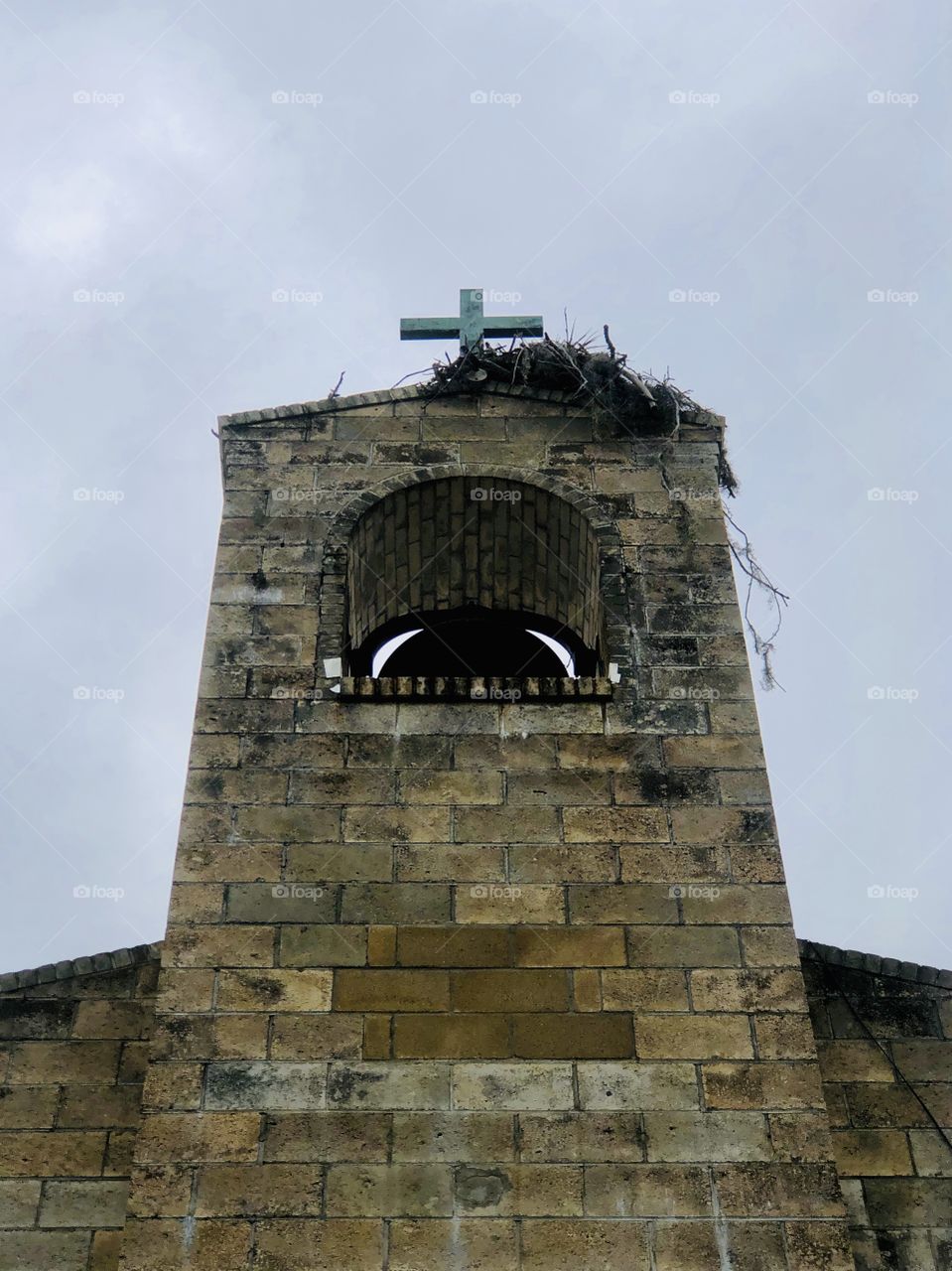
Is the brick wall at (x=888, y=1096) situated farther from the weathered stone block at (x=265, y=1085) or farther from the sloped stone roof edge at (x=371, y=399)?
the sloped stone roof edge at (x=371, y=399)

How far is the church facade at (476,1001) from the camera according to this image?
664cm

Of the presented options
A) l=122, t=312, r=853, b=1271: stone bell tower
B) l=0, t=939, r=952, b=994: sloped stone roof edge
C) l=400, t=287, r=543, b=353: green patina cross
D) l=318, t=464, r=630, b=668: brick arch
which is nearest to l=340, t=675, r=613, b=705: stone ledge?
l=122, t=312, r=853, b=1271: stone bell tower

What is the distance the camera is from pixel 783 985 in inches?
291

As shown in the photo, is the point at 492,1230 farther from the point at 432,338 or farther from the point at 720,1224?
the point at 432,338

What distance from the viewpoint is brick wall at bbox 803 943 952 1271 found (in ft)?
23.8

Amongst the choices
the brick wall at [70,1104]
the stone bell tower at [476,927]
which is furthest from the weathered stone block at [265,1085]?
the brick wall at [70,1104]

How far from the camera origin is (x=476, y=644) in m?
10.6

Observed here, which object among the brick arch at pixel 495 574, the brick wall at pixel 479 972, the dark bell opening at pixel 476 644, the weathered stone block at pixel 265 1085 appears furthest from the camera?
the dark bell opening at pixel 476 644

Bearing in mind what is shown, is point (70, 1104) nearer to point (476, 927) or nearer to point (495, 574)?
point (476, 927)

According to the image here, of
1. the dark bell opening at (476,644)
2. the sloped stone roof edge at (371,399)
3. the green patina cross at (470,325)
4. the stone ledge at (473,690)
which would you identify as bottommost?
the stone ledge at (473,690)

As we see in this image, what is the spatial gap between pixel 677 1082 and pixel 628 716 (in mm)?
2159

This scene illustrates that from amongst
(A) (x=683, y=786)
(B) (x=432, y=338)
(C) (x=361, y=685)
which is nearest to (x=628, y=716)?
(A) (x=683, y=786)

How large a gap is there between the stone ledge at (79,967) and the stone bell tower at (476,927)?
0.66 meters

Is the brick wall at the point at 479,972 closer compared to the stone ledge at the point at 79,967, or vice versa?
the brick wall at the point at 479,972
